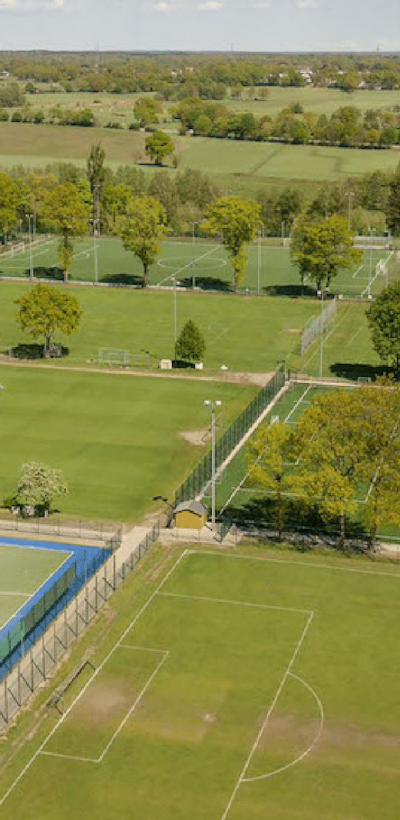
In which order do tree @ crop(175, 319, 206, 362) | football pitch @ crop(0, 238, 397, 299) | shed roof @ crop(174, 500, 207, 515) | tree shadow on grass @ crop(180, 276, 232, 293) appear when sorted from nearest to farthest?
shed roof @ crop(174, 500, 207, 515) < tree @ crop(175, 319, 206, 362) < tree shadow on grass @ crop(180, 276, 232, 293) < football pitch @ crop(0, 238, 397, 299)

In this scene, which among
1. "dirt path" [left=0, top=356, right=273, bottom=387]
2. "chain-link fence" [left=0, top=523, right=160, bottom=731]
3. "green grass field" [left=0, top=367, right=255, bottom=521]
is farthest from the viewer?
"dirt path" [left=0, top=356, right=273, bottom=387]

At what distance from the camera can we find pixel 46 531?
7675 cm

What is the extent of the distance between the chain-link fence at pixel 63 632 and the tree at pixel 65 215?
85.4 meters

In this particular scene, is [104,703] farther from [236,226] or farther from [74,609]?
[236,226]

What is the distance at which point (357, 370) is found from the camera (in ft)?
384

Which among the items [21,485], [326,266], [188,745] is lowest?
[188,745]

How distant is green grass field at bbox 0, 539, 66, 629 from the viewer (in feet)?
218

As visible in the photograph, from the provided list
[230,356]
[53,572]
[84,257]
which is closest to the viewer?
[53,572]

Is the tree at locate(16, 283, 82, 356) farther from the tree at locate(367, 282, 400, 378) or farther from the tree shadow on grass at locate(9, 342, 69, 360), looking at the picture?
the tree at locate(367, 282, 400, 378)

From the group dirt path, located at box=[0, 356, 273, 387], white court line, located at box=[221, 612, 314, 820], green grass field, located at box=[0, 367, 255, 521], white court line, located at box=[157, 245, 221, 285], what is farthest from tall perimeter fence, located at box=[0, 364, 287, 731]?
white court line, located at box=[157, 245, 221, 285]

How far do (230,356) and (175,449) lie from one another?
31.2 meters

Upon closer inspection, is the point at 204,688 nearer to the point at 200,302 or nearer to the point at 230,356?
the point at 230,356

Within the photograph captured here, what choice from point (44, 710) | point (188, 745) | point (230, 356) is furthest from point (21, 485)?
point (230, 356)

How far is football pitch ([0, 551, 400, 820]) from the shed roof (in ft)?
19.1
